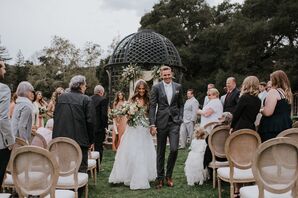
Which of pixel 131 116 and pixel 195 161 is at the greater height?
pixel 131 116

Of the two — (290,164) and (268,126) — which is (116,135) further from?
(290,164)

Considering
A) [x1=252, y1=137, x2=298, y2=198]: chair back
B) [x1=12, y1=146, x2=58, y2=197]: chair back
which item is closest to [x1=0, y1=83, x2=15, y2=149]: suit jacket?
[x1=12, y1=146, x2=58, y2=197]: chair back

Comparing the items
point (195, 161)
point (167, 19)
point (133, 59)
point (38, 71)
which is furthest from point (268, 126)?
point (38, 71)

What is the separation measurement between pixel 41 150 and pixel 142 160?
3.75 m

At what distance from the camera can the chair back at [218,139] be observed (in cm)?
680

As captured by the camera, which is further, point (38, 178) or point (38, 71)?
point (38, 71)

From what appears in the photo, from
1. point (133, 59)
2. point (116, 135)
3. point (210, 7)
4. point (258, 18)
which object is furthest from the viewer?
point (210, 7)

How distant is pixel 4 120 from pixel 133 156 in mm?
3481

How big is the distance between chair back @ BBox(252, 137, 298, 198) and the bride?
11.7 ft

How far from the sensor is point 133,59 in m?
16.4

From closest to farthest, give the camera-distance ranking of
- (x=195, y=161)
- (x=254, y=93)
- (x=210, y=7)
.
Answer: (x=254, y=93) → (x=195, y=161) → (x=210, y=7)

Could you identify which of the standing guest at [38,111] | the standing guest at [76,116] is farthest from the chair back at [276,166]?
the standing guest at [38,111]

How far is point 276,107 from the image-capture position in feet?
20.0

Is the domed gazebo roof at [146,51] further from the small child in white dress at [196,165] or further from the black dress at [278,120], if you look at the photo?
the black dress at [278,120]
